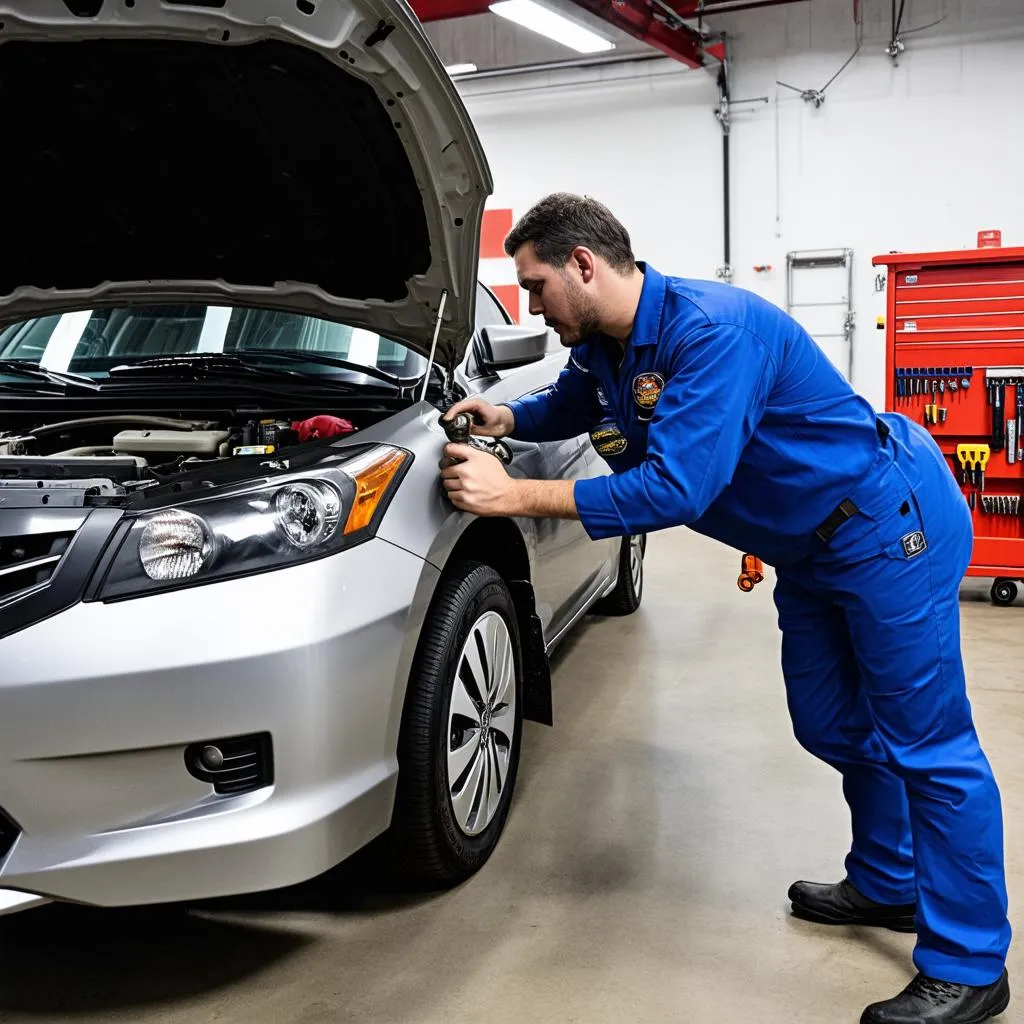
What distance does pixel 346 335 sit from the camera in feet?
8.75

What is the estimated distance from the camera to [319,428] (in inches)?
90.6

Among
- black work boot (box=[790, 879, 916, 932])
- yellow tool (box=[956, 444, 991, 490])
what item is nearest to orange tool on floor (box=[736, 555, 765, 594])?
black work boot (box=[790, 879, 916, 932])

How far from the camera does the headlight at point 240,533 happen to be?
1.60 metres

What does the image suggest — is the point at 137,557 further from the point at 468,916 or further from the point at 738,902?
the point at 738,902

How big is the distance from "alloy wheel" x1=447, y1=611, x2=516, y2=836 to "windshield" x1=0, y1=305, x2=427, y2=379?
29.5 inches

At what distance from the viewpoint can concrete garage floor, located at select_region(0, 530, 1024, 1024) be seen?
Result: 1.81 m

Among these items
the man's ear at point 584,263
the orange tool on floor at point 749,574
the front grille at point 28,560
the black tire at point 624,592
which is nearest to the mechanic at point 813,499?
the man's ear at point 584,263

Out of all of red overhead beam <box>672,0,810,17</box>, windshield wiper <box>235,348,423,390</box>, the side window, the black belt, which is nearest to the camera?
the black belt

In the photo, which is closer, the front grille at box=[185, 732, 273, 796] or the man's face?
the front grille at box=[185, 732, 273, 796]

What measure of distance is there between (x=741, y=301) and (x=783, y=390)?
17 cm

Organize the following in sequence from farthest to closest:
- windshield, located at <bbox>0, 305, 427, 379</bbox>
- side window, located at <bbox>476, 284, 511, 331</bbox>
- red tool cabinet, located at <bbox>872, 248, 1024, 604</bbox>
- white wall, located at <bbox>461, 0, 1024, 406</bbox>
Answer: white wall, located at <bbox>461, 0, 1024, 406</bbox> → red tool cabinet, located at <bbox>872, 248, 1024, 604</bbox> → side window, located at <bbox>476, 284, 511, 331</bbox> → windshield, located at <bbox>0, 305, 427, 379</bbox>

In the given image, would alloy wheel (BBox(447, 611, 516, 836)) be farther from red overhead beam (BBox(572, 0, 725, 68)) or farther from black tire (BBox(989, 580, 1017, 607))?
red overhead beam (BBox(572, 0, 725, 68))

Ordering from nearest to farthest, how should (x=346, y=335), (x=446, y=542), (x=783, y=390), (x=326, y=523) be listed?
(x=326, y=523) → (x=783, y=390) → (x=446, y=542) → (x=346, y=335)

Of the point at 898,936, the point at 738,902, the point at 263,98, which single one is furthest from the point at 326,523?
the point at 898,936
